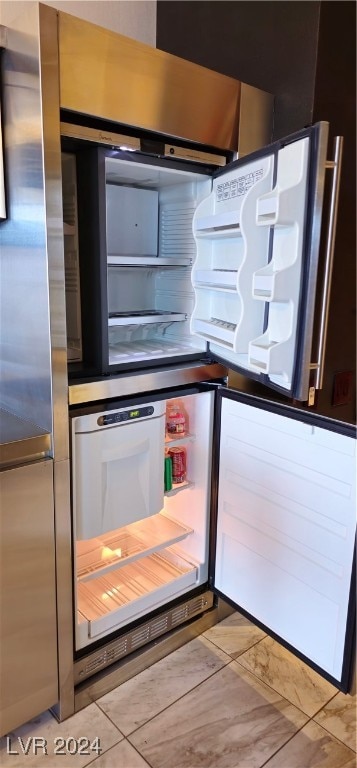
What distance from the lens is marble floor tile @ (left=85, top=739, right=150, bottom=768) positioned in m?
1.32

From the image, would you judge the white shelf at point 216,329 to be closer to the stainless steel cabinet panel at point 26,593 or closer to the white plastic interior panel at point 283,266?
the white plastic interior panel at point 283,266

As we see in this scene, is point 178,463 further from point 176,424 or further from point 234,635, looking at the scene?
point 234,635

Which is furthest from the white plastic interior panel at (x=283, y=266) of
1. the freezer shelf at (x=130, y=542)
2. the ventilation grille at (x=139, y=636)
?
the ventilation grille at (x=139, y=636)

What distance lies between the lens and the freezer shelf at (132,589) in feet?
5.16

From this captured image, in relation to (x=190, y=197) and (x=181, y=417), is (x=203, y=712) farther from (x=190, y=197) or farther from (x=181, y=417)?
(x=190, y=197)

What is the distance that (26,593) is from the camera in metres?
1.29

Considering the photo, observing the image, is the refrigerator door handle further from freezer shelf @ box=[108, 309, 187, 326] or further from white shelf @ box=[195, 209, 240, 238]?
freezer shelf @ box=[108, 309, 187, 326]

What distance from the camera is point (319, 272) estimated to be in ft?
3.69

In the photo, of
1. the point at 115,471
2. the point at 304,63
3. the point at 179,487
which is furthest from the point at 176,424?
the point at 304,63

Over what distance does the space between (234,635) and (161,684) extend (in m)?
0.35

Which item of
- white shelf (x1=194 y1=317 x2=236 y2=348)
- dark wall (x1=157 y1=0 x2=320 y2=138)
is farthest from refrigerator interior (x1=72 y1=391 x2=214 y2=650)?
dark wall (x1=157 y1=0 x2=320 y2=138)

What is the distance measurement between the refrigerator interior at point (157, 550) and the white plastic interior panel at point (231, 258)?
0.90 ft

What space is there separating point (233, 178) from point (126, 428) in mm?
795

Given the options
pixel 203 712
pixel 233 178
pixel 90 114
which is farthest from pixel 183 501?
pixel 90 114
